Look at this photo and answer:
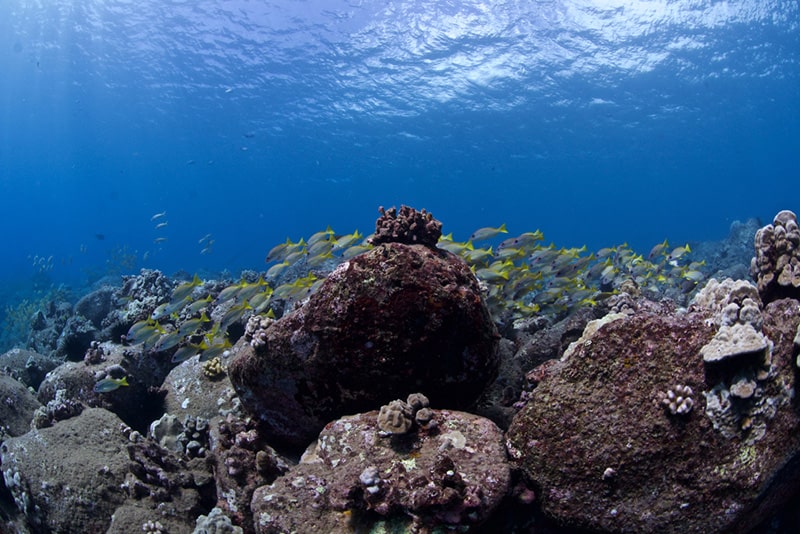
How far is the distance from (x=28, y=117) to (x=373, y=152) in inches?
1732

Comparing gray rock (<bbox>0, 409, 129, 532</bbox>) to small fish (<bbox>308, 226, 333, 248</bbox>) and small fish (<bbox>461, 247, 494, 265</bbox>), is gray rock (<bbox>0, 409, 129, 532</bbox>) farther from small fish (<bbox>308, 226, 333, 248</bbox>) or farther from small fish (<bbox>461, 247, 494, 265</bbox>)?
small fish (<bbox>461, 247, 494, 265</bbox>)

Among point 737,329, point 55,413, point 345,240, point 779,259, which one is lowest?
point 737,329

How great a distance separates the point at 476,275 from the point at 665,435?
631cm

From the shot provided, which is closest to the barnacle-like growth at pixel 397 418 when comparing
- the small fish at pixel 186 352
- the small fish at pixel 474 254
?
the small fish at pixel 186 352

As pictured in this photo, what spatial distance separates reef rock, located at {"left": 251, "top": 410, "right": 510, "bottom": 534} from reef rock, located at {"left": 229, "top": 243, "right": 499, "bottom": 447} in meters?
0.34

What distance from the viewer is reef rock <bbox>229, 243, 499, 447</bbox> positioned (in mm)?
3902

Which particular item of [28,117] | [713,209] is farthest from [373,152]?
[713,209]

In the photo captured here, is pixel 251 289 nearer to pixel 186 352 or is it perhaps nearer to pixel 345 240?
pixel 186 352

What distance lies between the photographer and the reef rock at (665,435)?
3258 mm

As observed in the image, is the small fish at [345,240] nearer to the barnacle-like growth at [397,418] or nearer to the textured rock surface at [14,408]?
the textured rock surface at [14,408]

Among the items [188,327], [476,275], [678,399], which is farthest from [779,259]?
[188,327]

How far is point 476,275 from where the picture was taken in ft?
31.4

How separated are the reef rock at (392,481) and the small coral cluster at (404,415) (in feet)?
0.25

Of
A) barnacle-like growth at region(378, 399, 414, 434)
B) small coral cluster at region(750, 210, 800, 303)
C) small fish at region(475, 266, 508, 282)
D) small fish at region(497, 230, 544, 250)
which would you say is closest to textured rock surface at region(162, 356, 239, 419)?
barnacle-like growth at region(378, 399, 414, 434)
